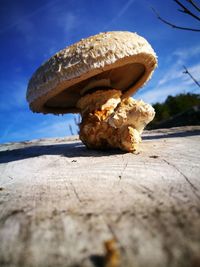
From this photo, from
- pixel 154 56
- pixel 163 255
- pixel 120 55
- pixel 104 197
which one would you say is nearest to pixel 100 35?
pixel 120 55

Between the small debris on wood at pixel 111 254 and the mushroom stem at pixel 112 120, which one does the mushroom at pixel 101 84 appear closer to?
the mushroom stem at pixel 112 120

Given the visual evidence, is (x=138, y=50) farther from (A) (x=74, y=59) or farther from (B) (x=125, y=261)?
(B) (x=125, y=261)

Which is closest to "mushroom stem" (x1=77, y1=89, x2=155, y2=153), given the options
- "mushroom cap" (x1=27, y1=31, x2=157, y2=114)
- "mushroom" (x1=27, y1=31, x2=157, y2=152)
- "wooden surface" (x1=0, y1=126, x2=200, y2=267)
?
"mushroom" (x1=27, y1=31, x2=157, y2=152)

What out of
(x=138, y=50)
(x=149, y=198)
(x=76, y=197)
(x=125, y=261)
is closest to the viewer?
(x=125, y=261)

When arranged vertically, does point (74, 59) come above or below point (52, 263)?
above

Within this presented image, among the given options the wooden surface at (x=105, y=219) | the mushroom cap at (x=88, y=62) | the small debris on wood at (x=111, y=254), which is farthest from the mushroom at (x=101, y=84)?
the small debris on wood at (x=111, y=254)
